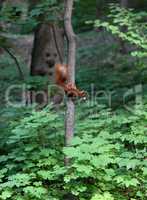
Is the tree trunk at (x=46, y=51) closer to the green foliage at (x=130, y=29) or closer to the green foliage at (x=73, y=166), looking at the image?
the green foliage at (x=130, y=29)

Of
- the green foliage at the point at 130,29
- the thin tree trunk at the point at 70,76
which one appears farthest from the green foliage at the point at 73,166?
the green foliage at the point at 130,29

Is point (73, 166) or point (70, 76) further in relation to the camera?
point (70, 76)

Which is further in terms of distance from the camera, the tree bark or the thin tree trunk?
the tree bark

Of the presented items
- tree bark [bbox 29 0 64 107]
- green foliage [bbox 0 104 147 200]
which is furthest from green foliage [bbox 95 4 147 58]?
tree bark [bbox 29 0 64 107]

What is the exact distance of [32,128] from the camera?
5.67 metres

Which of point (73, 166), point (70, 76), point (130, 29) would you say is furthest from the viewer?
point (130, 29)

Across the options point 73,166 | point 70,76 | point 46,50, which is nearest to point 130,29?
point 70,76

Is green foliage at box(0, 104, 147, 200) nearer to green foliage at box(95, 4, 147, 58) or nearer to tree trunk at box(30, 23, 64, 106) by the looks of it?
green foliage at box(95, 4, 147, 58)

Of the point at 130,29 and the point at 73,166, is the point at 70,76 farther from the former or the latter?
the point at 130,29

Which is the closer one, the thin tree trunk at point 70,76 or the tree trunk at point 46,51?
the thin tree trunk at point 70,76

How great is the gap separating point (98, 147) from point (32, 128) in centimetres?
117

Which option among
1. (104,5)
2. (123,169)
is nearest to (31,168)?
(123,169)

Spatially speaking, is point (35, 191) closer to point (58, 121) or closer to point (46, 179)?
point (46, 179)

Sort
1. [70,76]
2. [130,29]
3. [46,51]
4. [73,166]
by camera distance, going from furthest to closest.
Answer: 1. [46,51]
2. [130,29]
3. [70,76]
4. [73,166]
